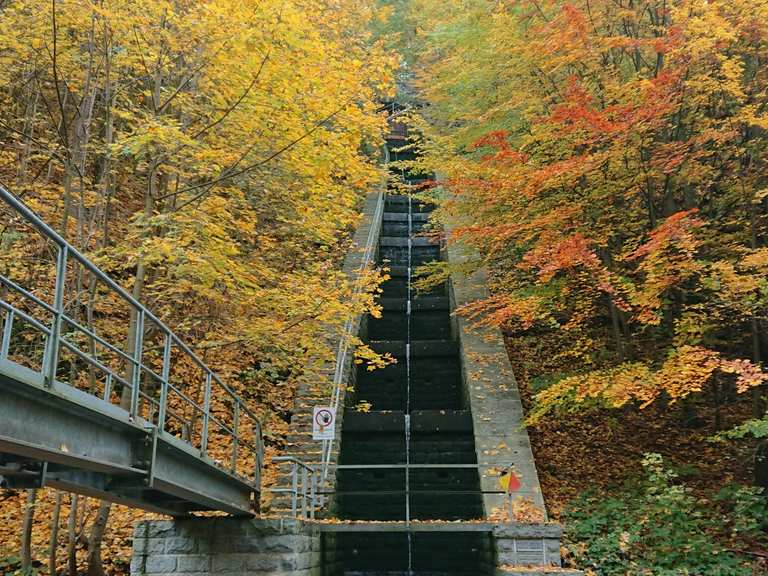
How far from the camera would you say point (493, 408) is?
40.6 feet

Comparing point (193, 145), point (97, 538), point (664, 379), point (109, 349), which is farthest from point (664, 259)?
point (97, 538)

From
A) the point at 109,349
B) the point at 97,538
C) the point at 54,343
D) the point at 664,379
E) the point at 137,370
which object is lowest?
the point at 97,538

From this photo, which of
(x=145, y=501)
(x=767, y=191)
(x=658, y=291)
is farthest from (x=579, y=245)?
(x=145, y=501)

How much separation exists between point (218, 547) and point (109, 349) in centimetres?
Answer: 409

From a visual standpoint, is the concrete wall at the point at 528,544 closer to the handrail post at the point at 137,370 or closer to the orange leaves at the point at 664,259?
the orange leaves at the point at 664,259

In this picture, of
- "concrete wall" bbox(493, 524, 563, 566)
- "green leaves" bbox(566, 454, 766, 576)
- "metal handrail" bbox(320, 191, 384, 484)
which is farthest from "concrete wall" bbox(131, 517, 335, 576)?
"green leaves" bbox(566, 454, 766, 576)

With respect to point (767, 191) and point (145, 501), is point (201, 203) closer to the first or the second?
point (145, 501)

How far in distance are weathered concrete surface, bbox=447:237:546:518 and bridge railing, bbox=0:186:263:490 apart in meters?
3.83

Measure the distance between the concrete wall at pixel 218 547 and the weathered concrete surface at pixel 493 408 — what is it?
305 centimetres

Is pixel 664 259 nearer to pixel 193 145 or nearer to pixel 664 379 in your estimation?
pixel 664 379

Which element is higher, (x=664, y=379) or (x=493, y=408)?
(x=493, y=408)

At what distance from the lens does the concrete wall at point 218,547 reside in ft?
26.5

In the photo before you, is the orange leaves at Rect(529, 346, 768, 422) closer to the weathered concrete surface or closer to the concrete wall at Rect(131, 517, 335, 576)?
the weathered concrete surface

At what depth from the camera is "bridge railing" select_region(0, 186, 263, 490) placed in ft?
A: 18.3
